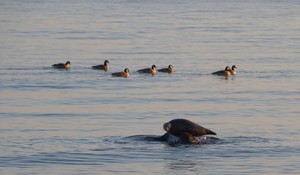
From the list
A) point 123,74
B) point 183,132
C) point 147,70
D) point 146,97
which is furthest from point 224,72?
point 183,132

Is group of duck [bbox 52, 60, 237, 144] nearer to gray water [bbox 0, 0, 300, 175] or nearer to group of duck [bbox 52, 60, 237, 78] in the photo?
gray water [bbox 0, 0, 300, 175]

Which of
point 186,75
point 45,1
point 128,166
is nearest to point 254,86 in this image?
point 186,75

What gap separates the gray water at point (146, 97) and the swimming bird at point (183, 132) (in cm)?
28

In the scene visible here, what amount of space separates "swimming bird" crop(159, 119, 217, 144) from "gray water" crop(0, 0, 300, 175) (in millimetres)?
278

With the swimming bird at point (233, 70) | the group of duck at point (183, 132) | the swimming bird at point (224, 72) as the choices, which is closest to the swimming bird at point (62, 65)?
the swimming bird at point (224, 72)

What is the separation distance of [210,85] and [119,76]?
3.49 meters

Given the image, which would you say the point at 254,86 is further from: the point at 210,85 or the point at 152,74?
the point at 152,74

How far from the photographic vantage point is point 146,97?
3105cm

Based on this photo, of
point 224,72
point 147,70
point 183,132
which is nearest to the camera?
point 183,132

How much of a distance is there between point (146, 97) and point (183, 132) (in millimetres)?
8196

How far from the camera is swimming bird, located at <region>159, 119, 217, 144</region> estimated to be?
75.1 ft

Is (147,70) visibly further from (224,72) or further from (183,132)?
(183,132)

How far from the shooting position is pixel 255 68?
40062 millimetres

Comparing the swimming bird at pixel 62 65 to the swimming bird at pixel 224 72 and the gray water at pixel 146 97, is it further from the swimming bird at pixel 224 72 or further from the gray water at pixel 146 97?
the swimming bird at pixel 224 72
